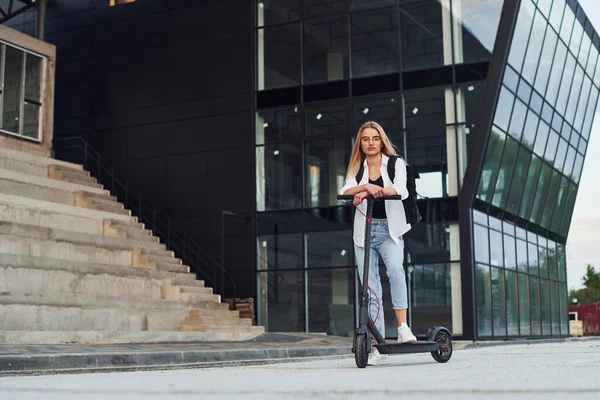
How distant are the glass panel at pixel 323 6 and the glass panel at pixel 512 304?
8353 mm

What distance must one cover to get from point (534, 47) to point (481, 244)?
5.37 metres

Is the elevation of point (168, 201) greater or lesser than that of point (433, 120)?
lesser

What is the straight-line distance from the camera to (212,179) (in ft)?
79.6

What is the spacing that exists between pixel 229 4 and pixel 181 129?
3842 mm

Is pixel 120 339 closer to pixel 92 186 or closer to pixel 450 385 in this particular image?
pixel 92 186

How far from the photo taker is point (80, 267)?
1606 centimetres

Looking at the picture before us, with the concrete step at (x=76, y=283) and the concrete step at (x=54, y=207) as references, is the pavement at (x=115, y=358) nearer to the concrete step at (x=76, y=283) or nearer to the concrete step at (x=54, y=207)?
the concrete step at (x=76, y=283)

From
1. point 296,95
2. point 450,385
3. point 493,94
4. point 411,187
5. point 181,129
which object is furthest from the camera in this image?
point 181,129

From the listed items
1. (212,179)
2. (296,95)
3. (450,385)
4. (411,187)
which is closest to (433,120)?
(296,95)

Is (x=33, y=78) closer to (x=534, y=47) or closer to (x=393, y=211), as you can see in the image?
(x=534, y=47)

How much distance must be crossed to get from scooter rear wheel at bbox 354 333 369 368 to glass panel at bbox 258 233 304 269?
1628cm

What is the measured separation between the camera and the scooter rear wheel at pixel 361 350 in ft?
20.6

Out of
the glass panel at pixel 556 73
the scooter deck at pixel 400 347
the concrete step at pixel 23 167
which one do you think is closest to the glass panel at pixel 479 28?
the glass panel at pixel 556 73

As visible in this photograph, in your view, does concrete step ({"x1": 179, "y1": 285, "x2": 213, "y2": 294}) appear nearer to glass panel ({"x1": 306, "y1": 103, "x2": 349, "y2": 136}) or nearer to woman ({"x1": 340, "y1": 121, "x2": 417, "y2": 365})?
glass panel ({"x1": 306, "y1": 103, "x2": 349, "y2": 136})
